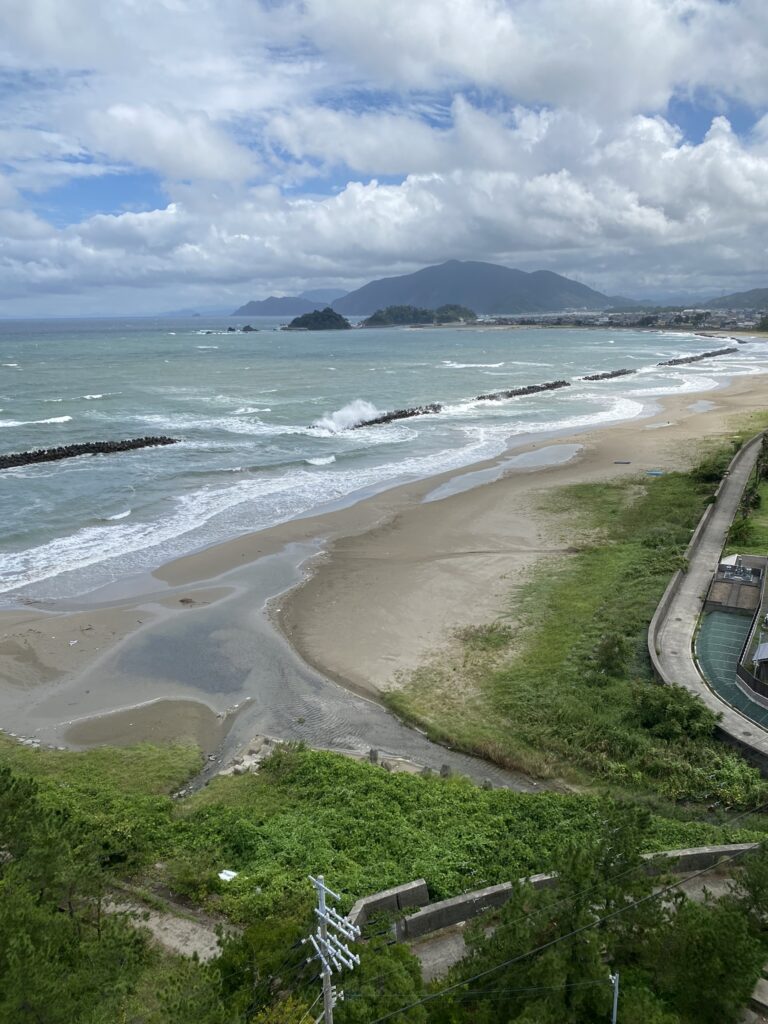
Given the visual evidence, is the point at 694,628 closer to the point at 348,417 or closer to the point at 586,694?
the point at 586,694

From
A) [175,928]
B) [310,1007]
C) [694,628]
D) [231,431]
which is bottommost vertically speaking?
[175,928]

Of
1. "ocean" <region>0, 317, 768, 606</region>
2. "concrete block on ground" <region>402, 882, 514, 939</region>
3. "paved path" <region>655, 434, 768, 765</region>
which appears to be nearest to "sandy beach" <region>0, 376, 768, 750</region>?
"ocean" <region>0, 317, 768, 606</region>

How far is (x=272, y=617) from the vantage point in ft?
82.1

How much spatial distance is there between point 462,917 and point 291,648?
41.4 ft

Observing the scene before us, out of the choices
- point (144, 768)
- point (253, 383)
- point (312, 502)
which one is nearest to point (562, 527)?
point (312, 502)

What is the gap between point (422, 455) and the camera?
51812 millimetres

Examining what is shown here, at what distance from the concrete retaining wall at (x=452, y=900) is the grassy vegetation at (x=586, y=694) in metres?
2.83

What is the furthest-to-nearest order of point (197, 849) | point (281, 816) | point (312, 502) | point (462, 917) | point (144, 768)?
point (312, 502) → point (144, 768) → point (281, 816) → point (197, 849) → point (462, 917)

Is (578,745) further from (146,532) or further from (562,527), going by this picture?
(146,532)

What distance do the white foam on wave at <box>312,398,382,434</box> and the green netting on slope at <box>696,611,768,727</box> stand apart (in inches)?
1743

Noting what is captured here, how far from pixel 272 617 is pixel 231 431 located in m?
38.2

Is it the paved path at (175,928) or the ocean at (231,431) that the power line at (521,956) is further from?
the ocean at (231,431)

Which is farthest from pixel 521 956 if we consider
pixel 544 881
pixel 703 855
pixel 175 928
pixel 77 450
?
pixel 77 450

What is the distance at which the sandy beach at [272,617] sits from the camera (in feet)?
65.3
